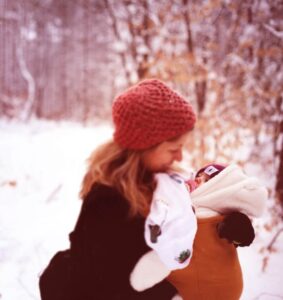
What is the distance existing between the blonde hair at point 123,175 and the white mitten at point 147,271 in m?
0.19

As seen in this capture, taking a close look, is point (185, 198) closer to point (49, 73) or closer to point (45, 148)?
point (45, 148)

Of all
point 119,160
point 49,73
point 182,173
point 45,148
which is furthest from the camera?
point 49,73

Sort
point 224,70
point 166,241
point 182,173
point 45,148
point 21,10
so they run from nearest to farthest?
1. point 166,241
2. point 182,173
3. point 224,70
4. point 45,148
5. point 21,10

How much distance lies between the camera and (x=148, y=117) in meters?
1.36

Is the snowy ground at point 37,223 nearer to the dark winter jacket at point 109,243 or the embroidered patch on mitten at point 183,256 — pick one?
the dark winter jacket at point 109,243

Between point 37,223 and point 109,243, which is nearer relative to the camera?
point 109,243

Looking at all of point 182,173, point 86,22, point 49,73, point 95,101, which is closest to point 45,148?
point 182,173

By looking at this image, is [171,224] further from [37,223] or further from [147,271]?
[37,223]

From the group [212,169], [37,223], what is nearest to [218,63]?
[37,223]

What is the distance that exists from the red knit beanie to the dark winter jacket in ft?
0.79

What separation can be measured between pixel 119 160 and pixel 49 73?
20.1m

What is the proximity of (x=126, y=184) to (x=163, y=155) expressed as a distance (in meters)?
0.21

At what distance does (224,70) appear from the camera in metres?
6.14

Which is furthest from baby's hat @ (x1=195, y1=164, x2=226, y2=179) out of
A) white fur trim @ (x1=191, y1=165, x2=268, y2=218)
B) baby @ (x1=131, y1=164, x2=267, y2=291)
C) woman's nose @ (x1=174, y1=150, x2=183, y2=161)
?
woman's nose @ (x1=174, y1=150, x2=183, y2=161)
